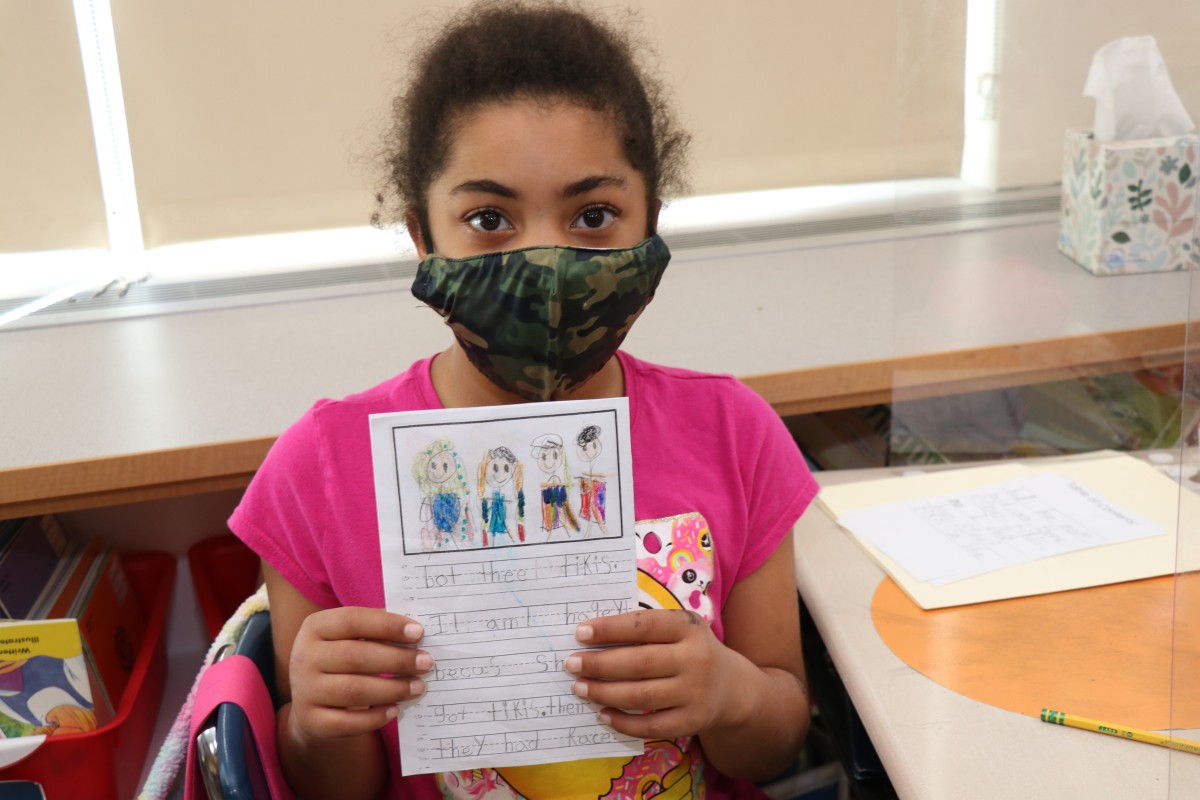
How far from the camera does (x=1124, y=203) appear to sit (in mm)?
1369

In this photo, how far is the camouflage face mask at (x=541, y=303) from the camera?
0.80 metres

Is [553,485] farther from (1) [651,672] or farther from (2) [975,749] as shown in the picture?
(2) [975,749]

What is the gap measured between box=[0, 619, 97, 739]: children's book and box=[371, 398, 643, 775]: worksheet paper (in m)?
0.55

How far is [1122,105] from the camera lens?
51.2 inches

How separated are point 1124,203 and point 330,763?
3.79 ft

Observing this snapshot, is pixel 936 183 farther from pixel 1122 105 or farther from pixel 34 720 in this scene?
pixel 34 720

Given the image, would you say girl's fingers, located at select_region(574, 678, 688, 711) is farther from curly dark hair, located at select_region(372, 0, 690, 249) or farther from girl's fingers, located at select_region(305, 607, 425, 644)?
curly dark hair, located at select_region(372, 0, 690, 249)

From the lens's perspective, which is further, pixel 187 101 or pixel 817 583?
pixel 187 101

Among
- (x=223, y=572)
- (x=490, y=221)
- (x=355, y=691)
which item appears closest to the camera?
(x=355, y=691)

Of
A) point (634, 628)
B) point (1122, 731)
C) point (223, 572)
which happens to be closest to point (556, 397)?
point (634, 628)

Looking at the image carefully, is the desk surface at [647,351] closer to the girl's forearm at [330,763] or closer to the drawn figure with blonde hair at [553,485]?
the girl's forearm at [330,763]

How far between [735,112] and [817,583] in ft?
3.72

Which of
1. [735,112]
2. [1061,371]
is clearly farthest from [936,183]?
[735,112]

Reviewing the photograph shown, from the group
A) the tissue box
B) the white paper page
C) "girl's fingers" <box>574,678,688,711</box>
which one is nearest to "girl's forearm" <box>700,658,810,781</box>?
"girl's fingers" <box>574,678,688,711</box>
